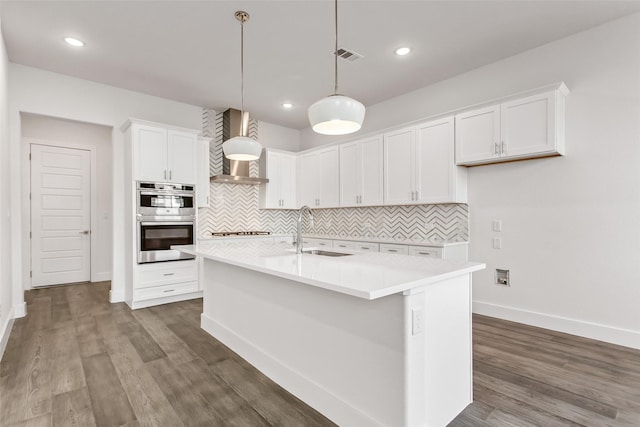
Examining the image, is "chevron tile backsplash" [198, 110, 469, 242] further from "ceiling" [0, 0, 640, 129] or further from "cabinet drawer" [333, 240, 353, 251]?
"ceiling" [0, 0, 640, 129]

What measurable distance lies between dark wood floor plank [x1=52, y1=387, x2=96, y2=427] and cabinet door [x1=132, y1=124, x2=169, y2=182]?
8.82 ft

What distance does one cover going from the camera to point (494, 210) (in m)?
3.77

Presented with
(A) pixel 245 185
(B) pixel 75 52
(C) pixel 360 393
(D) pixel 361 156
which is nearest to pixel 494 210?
(D) pixel 361 156

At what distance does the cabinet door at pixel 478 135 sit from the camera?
3482 mm

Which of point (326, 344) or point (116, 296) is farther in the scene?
point (116, 296)

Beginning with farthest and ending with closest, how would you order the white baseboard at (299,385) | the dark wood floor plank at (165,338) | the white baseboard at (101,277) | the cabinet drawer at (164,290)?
1. the white baseboard at (101,277)
2. the cabinet drawer at (164,290)
3. the dark wood floor plank at (165,338)
4. the white baseboard at (299,385)

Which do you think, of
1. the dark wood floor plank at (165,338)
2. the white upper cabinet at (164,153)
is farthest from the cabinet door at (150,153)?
the dark wood floor plank at (165,338)

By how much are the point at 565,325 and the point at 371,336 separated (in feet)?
8.84

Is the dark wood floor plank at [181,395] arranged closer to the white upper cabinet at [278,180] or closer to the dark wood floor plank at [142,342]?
the dark wood floor plank at [142,342]

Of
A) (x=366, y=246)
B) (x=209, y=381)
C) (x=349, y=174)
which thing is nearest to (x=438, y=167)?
(x=366, y=246)

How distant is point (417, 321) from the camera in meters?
1.58

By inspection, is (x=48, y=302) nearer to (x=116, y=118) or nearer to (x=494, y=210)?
(x=116, y=118)

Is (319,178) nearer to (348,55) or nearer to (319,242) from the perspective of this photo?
(319,242)

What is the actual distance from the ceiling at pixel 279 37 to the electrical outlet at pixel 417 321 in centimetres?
247
